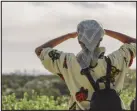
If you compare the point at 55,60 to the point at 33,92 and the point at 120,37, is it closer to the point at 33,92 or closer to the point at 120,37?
the point at 120,37

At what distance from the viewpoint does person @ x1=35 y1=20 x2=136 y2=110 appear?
2807 millimetres

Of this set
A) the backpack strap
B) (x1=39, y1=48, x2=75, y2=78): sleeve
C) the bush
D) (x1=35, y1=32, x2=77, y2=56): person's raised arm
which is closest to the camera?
the backpack strap

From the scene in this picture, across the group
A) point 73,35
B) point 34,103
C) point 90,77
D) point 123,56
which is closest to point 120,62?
point 123,56

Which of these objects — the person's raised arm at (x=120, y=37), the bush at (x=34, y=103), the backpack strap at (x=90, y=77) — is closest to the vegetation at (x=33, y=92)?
the bush at (x=34, y=103)

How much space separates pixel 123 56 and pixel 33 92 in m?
6.62

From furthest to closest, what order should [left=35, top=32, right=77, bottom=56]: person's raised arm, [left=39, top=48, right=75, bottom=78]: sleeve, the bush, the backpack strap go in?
the bush → [left=35, top=32, right=77, bottom=56]: person's raised arm → [left=39, top=48, right=75, bottom=78]: sleeve → the backpack strap

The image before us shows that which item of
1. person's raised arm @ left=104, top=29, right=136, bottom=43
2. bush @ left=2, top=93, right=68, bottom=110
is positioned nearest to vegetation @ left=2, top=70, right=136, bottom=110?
bush @ left=2, top=93, right=68, bottom=110

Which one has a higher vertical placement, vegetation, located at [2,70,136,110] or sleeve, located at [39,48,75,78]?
sleeve, located at [39,48,75,78]

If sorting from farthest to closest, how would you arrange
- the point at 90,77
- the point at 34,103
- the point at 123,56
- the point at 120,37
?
the point at 34,103 → the point at 120,37 → the point at 123,56 → the point at 90,77

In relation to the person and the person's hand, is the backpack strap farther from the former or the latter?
the person's hand

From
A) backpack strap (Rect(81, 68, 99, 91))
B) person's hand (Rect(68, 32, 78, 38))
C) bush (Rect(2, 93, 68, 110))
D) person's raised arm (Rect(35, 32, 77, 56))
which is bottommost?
bush (Rect(2, 93, 68, 110))

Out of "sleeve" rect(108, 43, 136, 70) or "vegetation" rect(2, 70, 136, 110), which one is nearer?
"sleeve" rect(108, 43, 136, 70)

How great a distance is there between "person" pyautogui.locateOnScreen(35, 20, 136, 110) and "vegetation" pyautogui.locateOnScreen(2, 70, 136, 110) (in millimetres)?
6037

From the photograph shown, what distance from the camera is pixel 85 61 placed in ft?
9.25
